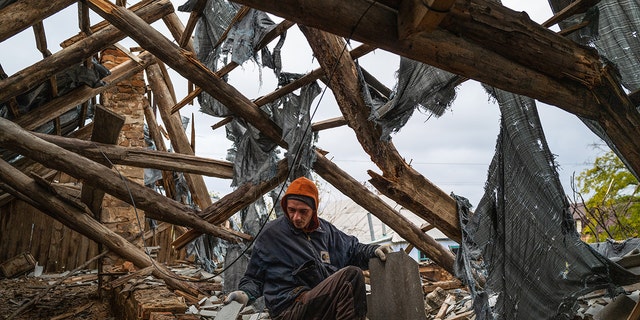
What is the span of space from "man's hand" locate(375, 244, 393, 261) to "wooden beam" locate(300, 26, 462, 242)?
3.70 ft

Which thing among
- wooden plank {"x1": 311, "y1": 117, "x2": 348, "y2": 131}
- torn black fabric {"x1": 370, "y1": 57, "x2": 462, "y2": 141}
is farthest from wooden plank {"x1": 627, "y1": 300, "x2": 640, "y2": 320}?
wooden plank {"x1": 311, "y1": 117, "x2": 348, "y2": 131}

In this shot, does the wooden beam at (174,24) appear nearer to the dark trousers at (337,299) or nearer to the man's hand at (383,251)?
the man's hand at (383,251)

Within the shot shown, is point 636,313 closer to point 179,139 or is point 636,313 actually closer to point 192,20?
point 192,20

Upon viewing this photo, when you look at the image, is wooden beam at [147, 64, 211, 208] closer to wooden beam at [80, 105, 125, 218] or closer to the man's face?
wooden beam at [80, 105, 125, 218]

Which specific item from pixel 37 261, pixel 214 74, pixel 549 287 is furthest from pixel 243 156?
pixel 37 261

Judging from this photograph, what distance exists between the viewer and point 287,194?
13.8 ft

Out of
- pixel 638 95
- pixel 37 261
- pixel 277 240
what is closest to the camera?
pixel 638 95

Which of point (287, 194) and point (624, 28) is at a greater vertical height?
point (624, 28)

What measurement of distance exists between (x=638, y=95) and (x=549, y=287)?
5.10 ft

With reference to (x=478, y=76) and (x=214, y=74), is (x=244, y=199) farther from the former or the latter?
(x=478, y=76)

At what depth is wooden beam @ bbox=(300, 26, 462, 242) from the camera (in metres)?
5.32

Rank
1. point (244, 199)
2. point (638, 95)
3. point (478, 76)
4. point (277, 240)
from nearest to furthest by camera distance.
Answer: point (478, 76) → point (638, 95) → point (277, 240) → point (244, 199)

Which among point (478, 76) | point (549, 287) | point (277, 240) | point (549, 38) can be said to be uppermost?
point (549, 38)

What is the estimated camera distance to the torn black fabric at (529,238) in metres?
4.18
